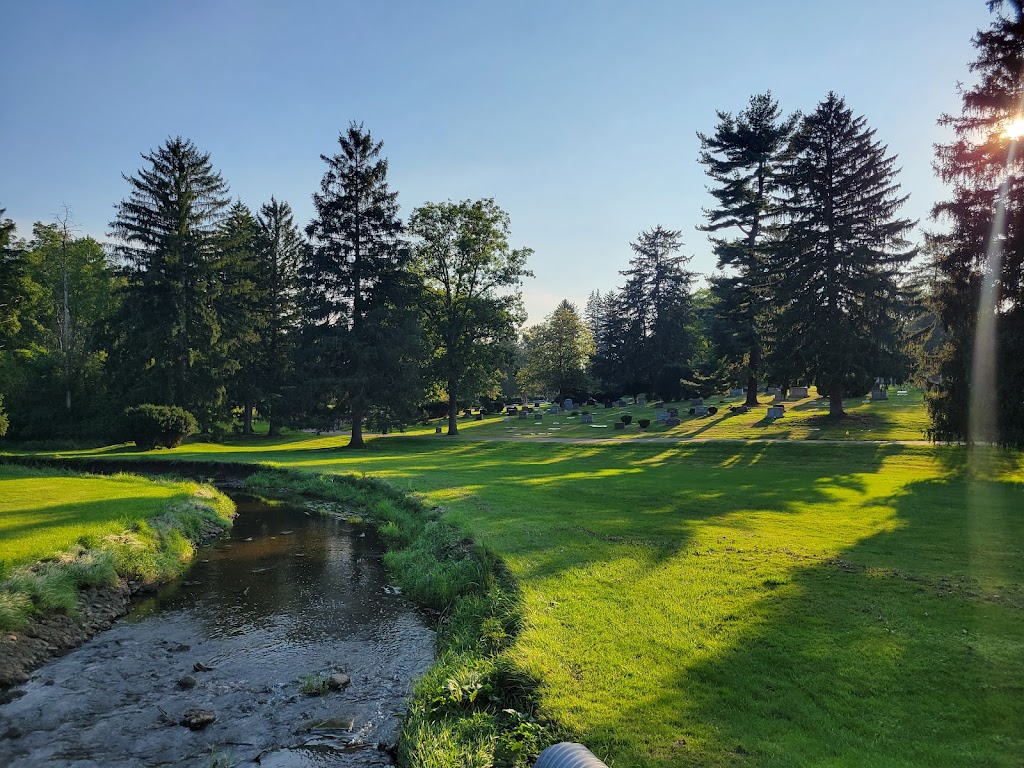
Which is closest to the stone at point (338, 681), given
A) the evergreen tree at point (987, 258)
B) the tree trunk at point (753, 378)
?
the evergreen tree at point (987, 258)

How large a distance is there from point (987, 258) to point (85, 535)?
27857 millimetres

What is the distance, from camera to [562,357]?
6819 cm

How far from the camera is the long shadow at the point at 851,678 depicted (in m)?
4.71

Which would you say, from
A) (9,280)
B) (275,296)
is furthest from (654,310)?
(9,280)

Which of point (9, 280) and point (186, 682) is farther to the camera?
point (9, 280)

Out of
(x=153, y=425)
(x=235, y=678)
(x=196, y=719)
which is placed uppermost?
(x=153, y=425)

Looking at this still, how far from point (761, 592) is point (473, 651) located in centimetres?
409

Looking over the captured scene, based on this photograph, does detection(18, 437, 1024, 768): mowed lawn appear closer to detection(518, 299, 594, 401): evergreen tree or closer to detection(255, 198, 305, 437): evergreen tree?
detection(255, 198, 305, 437): evergreen tree

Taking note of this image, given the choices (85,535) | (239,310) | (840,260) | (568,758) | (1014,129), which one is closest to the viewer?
(568,758)

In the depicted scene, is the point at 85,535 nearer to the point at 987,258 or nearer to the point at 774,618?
the point at 774,618

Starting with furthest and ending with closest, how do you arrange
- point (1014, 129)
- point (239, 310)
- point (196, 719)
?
point (239, 310), point (1014, 129), point (196, 719)

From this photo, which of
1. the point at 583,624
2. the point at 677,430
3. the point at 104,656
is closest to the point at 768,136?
the point at 677,430

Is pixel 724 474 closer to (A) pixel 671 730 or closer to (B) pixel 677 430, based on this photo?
(B) pixel 677 430

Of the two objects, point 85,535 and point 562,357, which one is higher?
point 562,357
